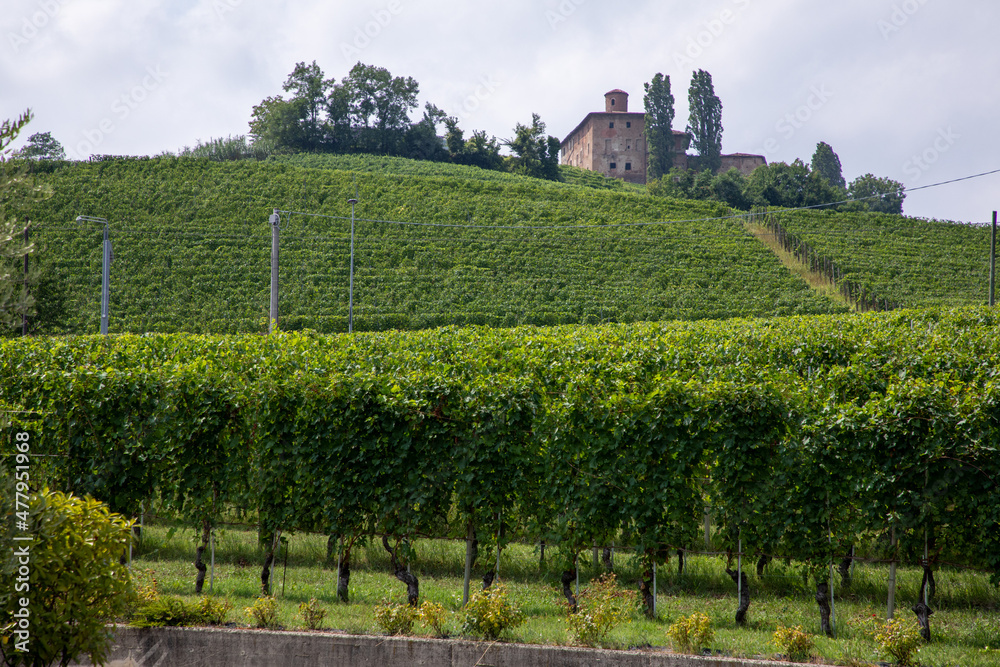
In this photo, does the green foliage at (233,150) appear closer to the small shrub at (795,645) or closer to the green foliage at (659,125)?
the green foliage at (659,125)

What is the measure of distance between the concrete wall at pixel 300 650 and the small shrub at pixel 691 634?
19cm

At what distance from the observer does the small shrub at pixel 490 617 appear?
5.86 m

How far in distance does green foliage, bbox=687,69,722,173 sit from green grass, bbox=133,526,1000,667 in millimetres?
100577

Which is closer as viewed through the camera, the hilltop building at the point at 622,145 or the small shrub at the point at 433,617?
the small shrub at the point at 433,617

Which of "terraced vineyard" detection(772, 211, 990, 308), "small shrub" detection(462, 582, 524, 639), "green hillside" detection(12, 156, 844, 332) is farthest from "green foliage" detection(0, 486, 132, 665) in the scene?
"terraced vineyard" detection(772, 211, 990, 308)

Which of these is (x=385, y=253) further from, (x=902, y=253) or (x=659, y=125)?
(x=659, y=125)

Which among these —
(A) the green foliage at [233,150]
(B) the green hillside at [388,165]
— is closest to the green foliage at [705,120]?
(B) the green hillside at [388,165]

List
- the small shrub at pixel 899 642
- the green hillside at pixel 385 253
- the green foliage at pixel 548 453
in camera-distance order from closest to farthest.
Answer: the small shrub at pixel 899 642 → the green foliage at pixel 548 453 → the green hillside at pixel 385 253

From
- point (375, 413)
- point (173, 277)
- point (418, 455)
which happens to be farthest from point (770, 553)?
point (173, 277)

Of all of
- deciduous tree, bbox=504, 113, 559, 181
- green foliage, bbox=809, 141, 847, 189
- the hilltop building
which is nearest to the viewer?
deciduous tree, bbox=504, 113, 559, 181

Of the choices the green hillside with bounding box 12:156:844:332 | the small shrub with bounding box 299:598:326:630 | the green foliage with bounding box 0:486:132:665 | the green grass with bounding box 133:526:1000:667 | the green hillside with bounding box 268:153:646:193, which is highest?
the green hillside with bounding box 268:153:646:193

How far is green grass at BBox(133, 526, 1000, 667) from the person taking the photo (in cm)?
612

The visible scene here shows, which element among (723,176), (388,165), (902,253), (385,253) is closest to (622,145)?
(723,176)

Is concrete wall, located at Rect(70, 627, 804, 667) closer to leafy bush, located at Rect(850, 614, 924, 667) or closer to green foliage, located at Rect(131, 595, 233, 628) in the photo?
green foliage, located at Rect(131, 595, 233, 628)
